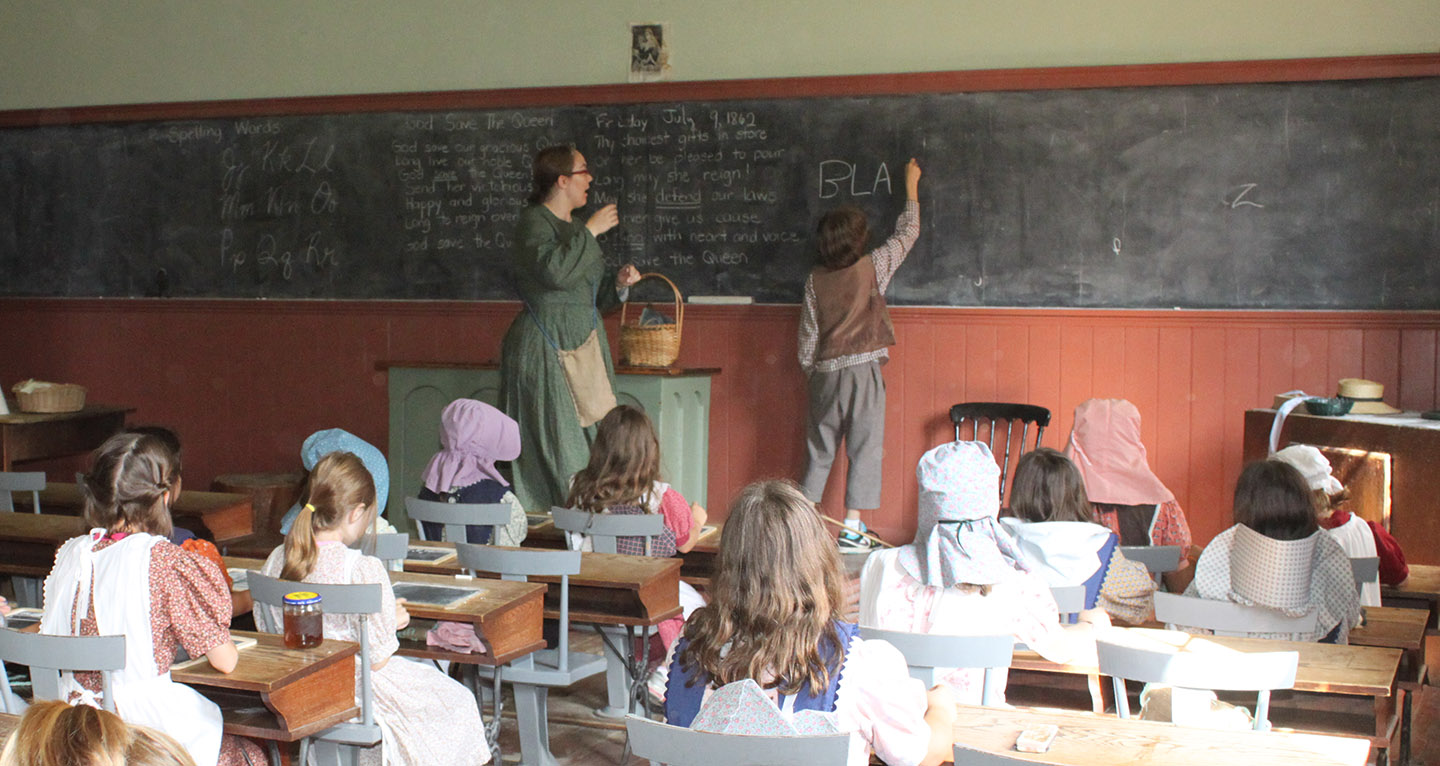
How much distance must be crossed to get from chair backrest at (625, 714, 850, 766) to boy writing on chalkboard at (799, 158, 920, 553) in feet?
Answer: 12.6

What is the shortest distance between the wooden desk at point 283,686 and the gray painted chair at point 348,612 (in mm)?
69

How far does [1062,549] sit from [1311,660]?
2.42ft

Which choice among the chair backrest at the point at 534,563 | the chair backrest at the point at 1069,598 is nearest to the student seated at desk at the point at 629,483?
the chair backrest at the point at 534,563

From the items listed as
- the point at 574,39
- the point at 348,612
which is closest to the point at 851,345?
the point at 574,39

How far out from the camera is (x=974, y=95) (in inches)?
223

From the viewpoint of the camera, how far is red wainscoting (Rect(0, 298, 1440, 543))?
5.38 metres

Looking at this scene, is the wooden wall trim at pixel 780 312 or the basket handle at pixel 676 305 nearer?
the wooden wall trim at pixel 780 312

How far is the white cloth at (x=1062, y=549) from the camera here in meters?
3.02

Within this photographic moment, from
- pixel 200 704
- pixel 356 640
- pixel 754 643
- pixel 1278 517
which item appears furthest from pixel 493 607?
pixel 1278 517

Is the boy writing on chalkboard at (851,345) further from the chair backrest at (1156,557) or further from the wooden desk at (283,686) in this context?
the wooden desk at (283,686)

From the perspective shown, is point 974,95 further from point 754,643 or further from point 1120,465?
point 754,643

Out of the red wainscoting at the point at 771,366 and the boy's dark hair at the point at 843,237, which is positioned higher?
the boy's dark hair at the point at 843,237

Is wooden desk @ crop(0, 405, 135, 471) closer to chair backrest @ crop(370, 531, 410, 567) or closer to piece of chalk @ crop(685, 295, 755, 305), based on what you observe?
piece of chalk @ crop(685, 295, 755, 305)

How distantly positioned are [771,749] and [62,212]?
268 inches
